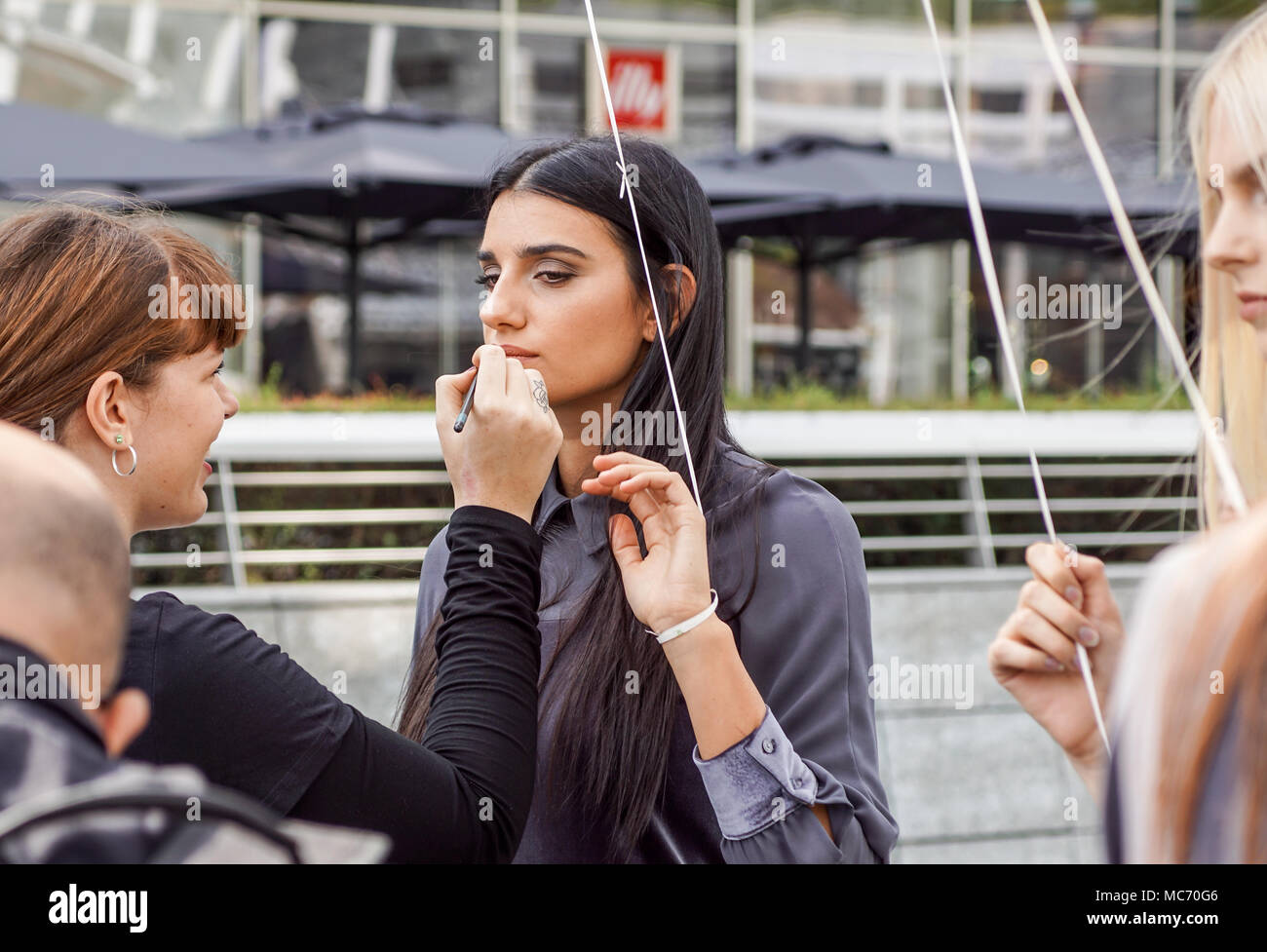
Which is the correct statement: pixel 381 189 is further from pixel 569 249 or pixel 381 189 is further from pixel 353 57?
pixel 569 249

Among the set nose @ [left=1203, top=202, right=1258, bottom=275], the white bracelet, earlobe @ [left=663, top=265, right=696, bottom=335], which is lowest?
the white bracelet

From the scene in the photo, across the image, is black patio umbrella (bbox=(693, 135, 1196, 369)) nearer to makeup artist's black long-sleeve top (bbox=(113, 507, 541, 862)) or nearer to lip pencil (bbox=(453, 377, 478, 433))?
lip pencil (bbox=(453, 377, 478, 433))

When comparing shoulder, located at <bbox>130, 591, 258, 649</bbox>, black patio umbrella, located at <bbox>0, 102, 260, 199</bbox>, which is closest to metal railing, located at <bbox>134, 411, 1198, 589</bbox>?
black patio umbrella, located at <bbox>0, 102, 260, 199</bbox>

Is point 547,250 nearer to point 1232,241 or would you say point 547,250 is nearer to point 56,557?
point 1232,241

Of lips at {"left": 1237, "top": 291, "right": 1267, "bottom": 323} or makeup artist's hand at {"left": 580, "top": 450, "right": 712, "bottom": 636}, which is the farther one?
makeup artist's hand at {"left": 580, "top": 450, "right": 712, "bottom": 636}

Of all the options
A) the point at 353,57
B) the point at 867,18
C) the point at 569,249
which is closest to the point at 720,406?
the point at 569,249

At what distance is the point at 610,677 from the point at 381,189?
5730mm

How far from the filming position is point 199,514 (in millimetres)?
1520

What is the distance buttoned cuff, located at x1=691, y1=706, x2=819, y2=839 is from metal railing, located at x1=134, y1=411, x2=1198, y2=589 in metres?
3.52

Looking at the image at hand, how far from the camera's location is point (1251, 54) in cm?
119

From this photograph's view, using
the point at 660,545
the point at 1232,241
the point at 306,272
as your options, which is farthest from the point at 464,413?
the point at 306,272

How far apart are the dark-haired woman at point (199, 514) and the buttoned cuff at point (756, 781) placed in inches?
9.8

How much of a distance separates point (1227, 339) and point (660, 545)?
0.70 metres

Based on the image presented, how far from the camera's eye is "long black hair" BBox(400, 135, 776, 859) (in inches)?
63.1
